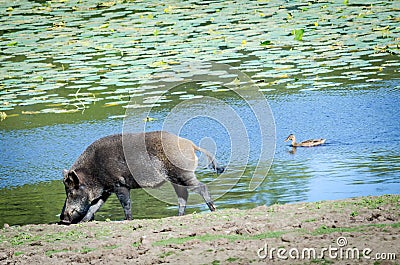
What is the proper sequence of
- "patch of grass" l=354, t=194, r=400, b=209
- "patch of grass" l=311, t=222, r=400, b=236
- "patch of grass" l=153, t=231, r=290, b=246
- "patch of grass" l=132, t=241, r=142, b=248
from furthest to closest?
"patch of grass" l=354, t=194, r=400, b=209, "patch of grass" l=132, t=241, r=142, b=248, "patch of grass" l=153, t=231, r=290, b=246, "patch of grass" l=311, t=222, r=400, b=236

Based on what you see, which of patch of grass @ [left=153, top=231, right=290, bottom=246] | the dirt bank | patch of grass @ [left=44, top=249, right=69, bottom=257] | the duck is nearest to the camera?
the dirt bank

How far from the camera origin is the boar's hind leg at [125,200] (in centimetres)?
847

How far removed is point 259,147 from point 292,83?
3.00m

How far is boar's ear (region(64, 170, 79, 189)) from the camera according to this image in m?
8.38

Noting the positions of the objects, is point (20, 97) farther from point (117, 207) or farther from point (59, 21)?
point (59, 21)

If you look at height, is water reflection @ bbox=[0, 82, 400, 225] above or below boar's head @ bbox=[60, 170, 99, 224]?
below

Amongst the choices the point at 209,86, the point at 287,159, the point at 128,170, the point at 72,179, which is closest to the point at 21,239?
the point at 72,179

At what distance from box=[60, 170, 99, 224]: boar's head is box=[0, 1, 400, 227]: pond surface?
54 centimetres

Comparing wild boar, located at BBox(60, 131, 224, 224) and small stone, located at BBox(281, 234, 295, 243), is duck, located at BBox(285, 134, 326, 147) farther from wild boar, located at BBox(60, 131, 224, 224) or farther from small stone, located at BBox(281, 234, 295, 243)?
small stone, located at BBox(281, 234, 295, 243)

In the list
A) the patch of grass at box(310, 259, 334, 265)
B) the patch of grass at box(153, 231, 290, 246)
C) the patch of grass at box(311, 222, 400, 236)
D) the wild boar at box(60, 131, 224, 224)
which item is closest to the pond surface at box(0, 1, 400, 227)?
the wild boar at box(60, 131, 224, 224)

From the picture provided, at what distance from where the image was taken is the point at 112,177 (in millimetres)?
8492

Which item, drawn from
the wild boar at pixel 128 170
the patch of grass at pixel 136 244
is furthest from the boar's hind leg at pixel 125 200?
the patch of grass at pixel 136 244

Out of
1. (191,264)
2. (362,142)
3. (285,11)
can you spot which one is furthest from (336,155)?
(285,11)

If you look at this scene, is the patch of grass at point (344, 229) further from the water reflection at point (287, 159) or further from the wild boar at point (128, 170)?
the water reflection at point (287, 159)
